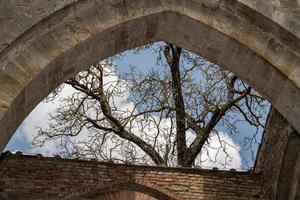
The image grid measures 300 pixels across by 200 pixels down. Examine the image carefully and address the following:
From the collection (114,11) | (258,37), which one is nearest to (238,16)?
(258,37)

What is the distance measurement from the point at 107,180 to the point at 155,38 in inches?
184

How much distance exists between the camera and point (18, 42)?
4992 mm

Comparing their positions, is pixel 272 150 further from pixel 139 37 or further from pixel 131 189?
pixel 139 37

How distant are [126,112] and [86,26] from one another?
9679mm

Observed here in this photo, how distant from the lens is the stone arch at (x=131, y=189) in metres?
10.0

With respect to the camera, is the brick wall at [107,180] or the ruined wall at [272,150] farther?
the brick wall at [107,180]

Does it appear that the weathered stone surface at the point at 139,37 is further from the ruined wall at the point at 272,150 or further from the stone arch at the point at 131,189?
the stone arch at the point at 131,189

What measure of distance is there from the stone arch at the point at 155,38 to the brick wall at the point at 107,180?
4593 mm

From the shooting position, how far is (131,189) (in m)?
10.2

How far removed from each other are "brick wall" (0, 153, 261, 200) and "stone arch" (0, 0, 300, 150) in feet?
15.1

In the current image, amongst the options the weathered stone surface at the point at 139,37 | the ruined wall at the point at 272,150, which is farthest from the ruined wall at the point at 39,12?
the ruined wall at the point at 272,150

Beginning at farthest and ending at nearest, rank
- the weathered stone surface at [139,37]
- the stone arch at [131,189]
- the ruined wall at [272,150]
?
the stone arch at [131,189] → the ruined wall at [272,150] → the weathered stone surface at [139,37]

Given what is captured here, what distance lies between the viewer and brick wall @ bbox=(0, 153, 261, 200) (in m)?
9.79

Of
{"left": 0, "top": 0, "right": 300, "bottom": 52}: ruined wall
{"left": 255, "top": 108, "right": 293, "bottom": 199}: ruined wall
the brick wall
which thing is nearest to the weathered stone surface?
{"left": 0, "top": 0, "right": 300, "bottom": 52}: ruined wall
